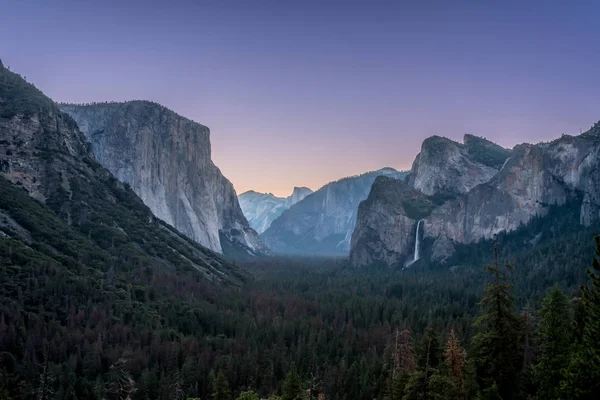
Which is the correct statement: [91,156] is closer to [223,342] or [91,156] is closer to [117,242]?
[117,242]

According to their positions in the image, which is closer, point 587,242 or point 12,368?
point 12,368

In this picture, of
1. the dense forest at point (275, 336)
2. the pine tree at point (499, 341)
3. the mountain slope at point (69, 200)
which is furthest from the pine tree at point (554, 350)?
the mountain slope at point (69, 200)

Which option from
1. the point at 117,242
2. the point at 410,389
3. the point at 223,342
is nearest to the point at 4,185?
the point at 117,242

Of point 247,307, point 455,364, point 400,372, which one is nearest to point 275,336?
point 247,307

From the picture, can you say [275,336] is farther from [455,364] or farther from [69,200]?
[69,200]

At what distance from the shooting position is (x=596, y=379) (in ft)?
75.0

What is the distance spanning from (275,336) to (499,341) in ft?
193

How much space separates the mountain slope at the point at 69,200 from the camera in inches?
4429

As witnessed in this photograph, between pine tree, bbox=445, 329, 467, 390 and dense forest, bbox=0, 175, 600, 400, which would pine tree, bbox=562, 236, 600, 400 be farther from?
pine tree, bbox=445, 329, 467, 390

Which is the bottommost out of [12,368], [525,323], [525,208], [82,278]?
[12,368]

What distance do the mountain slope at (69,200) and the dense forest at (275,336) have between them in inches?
119

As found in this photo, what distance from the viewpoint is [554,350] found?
30.6 meters

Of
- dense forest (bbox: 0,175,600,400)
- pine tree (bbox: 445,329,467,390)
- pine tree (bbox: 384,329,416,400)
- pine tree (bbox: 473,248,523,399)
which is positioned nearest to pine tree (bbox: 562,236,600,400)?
dense forest (bbox: 0,175,600,400)

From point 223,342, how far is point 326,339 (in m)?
18.1
